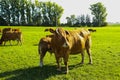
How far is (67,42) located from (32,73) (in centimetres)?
250

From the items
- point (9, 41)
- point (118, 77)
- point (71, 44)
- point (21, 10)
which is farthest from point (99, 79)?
point (21, 10)

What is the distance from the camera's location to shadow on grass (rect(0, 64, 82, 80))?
15.3 m

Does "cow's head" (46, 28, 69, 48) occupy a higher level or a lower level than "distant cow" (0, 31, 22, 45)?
higher

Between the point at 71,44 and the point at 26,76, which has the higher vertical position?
the point at 71,44

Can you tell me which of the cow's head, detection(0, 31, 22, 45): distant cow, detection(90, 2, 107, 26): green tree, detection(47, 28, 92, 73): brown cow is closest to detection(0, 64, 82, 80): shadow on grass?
detection(47, 28, 92, 73): brown cow

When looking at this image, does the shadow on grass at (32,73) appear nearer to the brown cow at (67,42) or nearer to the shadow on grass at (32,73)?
the shadow on grass at (32,73)

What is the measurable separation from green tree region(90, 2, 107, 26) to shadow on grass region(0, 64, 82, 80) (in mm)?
123620

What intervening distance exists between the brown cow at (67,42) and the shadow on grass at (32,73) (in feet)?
2.05

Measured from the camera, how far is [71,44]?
16.0m

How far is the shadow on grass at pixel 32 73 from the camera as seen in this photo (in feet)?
50.2

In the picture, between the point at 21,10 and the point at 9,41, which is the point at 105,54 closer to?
the point at 9,41

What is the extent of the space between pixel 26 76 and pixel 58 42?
2.39 meters

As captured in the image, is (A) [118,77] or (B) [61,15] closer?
(A) [118,77]

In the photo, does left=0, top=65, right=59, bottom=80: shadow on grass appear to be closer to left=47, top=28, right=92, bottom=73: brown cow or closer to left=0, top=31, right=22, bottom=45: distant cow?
left=47, top=28, right=92, bottom=73: brown cow
